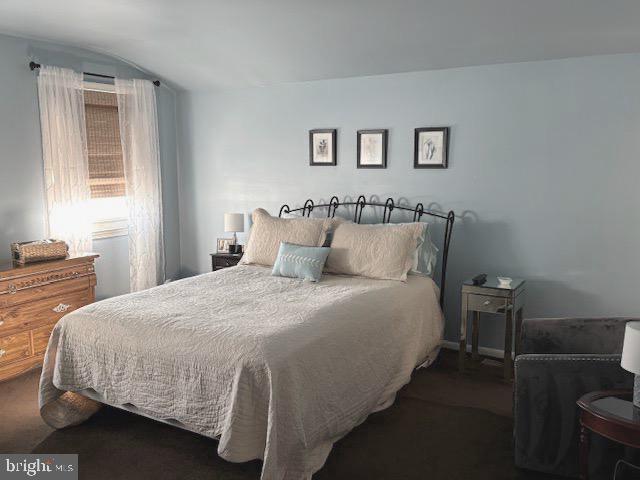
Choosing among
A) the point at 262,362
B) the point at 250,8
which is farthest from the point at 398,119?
the point at 262,362

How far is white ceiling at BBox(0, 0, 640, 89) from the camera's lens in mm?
3393

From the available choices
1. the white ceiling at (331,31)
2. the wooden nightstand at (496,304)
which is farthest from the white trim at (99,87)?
the wooden nightstand at (496,304)

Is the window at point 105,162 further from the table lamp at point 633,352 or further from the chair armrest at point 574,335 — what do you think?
the table lamp at point 633,352

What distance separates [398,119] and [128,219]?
8.68 ft

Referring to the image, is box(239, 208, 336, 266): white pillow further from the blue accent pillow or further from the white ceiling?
the white ceiling

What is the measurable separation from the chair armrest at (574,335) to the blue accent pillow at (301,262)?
146 cm

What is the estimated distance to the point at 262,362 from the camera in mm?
2580

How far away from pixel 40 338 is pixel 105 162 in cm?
172

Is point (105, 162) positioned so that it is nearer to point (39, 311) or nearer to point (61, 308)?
point (61, 308)

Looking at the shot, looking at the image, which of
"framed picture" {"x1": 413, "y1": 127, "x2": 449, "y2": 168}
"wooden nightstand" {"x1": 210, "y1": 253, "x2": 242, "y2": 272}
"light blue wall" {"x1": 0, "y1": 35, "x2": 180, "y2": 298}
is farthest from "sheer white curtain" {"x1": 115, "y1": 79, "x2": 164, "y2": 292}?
"framed picture" {"x1": 413, "y1": 127, "x2": 449, "y2": 168}

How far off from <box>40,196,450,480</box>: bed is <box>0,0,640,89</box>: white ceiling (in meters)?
1.73

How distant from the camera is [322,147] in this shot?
4883 mm

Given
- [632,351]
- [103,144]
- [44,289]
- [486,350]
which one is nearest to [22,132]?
[103,144]

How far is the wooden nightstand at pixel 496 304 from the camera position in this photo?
375cm
